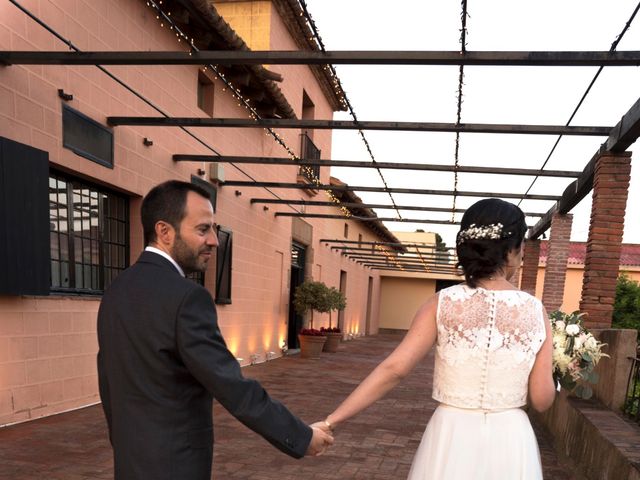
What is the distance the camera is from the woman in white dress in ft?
6.04

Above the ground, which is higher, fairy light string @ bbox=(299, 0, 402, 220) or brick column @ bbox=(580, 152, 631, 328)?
fairy light string @ bbox=(299, 0, 402, 220)

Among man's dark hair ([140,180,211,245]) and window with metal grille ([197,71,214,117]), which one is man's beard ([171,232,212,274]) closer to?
man's dark hair ([140,180,211,245])

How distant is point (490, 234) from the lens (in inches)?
71.3


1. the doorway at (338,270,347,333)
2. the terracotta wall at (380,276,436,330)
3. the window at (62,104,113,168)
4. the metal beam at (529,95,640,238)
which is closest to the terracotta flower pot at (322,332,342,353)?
the doorway at (338,270,347,333)

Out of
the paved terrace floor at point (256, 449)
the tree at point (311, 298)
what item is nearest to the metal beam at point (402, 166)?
the paved terrace floor at point (256, 449)

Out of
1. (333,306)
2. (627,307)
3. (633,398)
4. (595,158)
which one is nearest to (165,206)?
(633,398)

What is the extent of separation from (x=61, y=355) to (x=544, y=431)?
5504 millimetres

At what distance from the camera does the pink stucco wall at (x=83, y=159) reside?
4.67 m

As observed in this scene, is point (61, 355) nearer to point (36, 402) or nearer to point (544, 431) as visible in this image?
point (36, 402)

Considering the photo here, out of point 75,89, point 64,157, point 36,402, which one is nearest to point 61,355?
point 36,402

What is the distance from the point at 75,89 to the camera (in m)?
5.38

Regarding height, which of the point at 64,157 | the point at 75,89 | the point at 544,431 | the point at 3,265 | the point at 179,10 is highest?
the point at 179,10

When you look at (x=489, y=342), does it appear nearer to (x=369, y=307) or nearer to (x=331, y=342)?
(x=331, y=342)

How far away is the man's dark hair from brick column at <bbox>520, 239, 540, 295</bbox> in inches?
451
